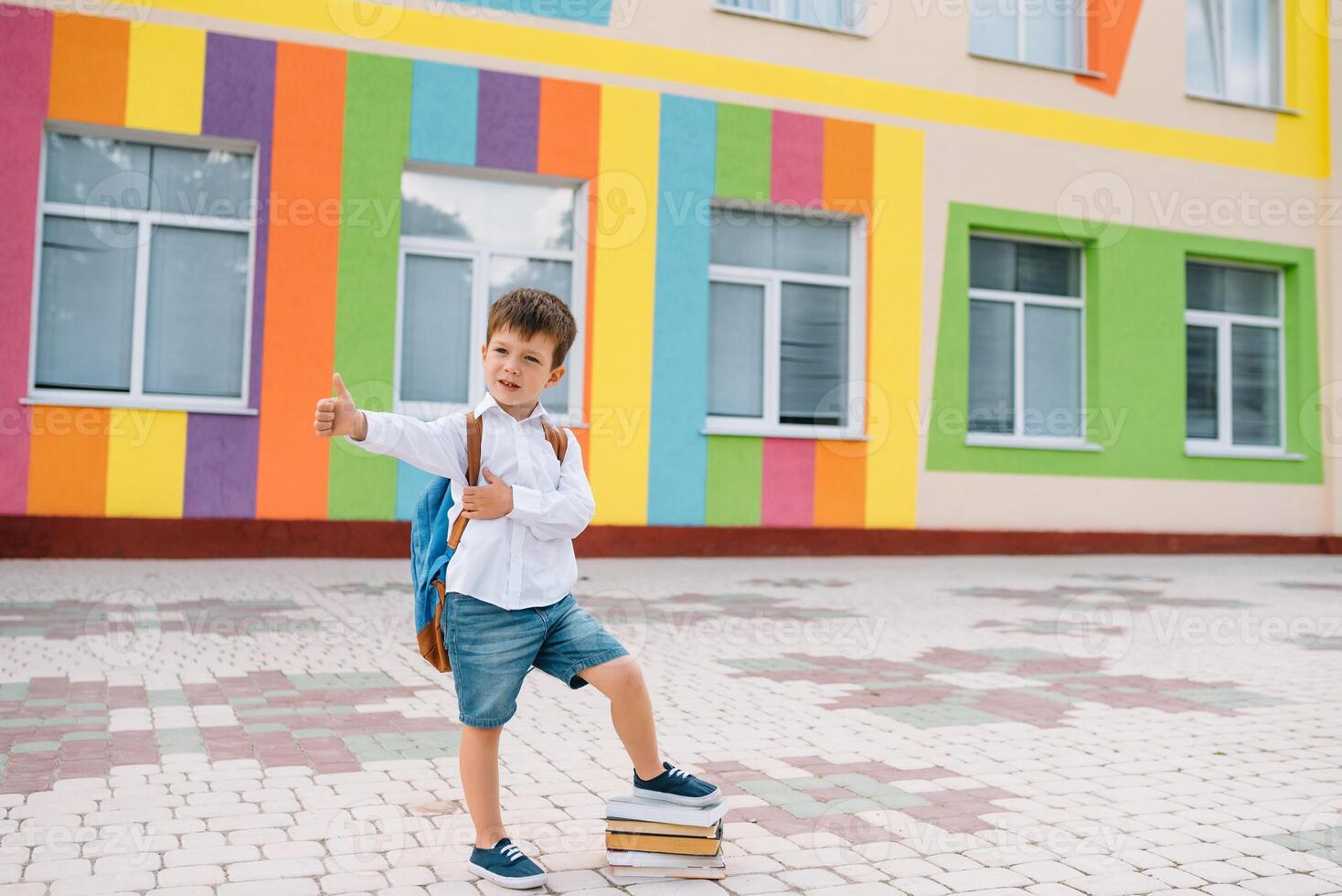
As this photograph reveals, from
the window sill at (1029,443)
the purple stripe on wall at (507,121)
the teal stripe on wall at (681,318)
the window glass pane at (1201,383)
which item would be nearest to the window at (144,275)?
the purple stripe on wall at (507,121)

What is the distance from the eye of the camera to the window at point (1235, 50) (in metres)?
14.8

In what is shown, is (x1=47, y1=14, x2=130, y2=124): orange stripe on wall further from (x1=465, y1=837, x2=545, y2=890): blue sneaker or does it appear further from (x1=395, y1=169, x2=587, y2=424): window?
(x1=465, y1=837, x2=545, y2=890): blue sneaker

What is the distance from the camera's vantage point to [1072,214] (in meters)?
13.6

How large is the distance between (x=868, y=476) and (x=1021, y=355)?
8.44 ft

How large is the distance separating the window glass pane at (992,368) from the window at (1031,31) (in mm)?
2838

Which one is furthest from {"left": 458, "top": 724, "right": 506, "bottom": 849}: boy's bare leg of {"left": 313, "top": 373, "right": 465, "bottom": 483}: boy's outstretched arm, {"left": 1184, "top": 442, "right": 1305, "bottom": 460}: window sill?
{"left": 1184, "top": 442, "right": 1305, "bottom": 460}: window sill

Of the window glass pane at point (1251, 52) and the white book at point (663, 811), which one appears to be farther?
the window glass pane at point (1251, 52)

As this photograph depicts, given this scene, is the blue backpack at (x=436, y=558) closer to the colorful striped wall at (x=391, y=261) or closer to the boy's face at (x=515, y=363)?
the boy's face at (x=515, y=363)

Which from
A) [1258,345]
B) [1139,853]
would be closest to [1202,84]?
[1258,345]

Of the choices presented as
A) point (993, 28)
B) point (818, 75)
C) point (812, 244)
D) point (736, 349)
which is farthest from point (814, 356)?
point (993, 28)

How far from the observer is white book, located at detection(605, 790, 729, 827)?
113 inches

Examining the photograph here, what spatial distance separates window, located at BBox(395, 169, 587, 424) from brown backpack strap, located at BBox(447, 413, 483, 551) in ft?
27.3

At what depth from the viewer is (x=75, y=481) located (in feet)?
32.4

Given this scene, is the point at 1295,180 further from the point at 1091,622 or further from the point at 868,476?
the point at 1091,622
